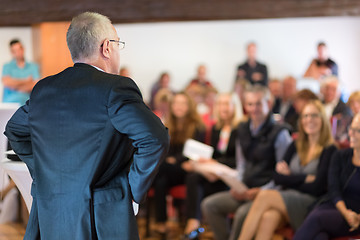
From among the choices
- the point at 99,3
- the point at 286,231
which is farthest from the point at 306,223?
the point at 99,3

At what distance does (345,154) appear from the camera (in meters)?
3.08

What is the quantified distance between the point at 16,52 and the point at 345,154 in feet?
11.0

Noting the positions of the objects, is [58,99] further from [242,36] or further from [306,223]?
[242,36]

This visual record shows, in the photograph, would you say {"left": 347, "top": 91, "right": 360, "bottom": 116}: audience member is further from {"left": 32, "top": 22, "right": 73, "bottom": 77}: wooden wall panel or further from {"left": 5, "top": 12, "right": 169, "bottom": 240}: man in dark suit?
{"left": 32, "top": 22, "right": 73, "bottom": 77}: wooden wall panel

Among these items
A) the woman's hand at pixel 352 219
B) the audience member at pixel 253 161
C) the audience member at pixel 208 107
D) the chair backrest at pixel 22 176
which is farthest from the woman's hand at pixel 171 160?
the chair backrest at pixel 22 176

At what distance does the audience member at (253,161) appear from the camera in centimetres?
361

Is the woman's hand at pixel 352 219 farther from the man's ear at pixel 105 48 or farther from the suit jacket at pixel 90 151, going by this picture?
the man's ear at pixel 105 48

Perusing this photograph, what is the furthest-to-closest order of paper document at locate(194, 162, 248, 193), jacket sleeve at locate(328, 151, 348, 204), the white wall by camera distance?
the white wall
paper document at locate(194, 162, 248, 193)
jacket sleeve at locate(328, 151, 348, 204)

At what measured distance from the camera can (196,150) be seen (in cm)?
397

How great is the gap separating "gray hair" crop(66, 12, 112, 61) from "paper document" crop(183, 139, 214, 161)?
7.88ft

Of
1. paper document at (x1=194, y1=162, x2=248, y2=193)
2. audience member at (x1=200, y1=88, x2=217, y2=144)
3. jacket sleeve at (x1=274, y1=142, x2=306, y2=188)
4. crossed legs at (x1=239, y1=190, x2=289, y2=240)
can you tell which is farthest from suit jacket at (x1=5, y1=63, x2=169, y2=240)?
audience member at (x1=200, y1=88, x2=217, y2=144)

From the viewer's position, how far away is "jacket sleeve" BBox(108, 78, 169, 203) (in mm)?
1528

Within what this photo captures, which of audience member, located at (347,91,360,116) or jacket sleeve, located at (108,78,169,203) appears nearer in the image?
jacket sleeve, located at (108,78,169,203)

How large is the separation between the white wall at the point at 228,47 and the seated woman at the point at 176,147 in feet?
17.6
